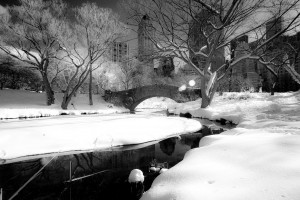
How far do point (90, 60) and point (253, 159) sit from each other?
74.7ft

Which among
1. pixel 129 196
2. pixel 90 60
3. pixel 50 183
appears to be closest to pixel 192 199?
pixel 129 196

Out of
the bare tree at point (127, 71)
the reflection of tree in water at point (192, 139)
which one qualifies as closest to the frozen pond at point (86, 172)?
the reflection of tree in water at point (192, 139)

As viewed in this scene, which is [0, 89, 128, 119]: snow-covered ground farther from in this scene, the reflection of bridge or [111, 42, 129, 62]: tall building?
[111, 42, 129, 62]: tall building

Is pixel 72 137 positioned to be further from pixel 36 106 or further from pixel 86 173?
pixel 36 106

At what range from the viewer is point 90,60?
2352 centimetres

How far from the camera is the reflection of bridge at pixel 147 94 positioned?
2584 centimetres

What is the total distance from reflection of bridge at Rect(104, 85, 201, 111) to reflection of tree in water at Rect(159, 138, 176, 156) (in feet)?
55.3

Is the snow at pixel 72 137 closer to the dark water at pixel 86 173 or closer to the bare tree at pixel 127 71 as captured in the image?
the dark water at pixel 86 173

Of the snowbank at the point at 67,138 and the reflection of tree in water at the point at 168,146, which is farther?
the reflection of tree in water at the point at 168,146

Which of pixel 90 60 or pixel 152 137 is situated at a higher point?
pixel 90 60

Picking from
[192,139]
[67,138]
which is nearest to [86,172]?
[67,138]

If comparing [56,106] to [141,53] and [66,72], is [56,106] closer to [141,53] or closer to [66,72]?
[66,72]

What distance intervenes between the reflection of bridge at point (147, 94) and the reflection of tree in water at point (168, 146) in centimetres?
1687

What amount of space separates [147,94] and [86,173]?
79.6ft
